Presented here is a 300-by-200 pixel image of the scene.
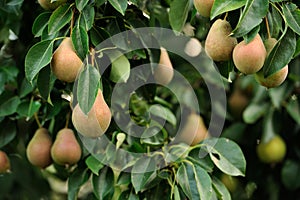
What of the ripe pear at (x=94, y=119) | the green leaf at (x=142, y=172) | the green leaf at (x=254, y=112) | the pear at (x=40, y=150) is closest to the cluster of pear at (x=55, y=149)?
the pear at (x=40, y=150)

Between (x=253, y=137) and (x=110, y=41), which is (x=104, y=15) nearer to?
(x=110, y=41)

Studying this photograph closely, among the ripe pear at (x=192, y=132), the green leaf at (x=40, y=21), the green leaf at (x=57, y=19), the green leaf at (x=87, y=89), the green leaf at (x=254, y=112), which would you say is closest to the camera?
the green leaf at (x=87, y=89)

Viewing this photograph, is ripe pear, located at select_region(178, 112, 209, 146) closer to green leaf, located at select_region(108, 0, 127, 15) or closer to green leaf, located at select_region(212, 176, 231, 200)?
green leaf, located at select_region(212, 176, 231, 200)

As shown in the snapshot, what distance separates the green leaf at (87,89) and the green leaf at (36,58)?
91 millimetres

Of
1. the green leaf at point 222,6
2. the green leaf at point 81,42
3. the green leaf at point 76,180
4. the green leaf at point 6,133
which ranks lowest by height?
the green leaf at point 76,180

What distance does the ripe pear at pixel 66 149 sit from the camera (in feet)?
4.37

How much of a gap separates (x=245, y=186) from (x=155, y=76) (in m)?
0.83

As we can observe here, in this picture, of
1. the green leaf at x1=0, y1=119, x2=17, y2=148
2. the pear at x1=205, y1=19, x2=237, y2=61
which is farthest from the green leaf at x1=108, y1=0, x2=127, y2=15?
the green leaf at x1=0, y1=119, x2=17, y2=148

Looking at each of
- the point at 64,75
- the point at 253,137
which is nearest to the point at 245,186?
the point at 253,137

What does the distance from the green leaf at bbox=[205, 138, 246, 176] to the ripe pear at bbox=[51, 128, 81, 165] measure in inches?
10.7

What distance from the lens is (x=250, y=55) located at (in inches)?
40.8

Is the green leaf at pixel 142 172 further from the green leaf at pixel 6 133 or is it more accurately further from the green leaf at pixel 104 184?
the green leaf at pixel 6 133

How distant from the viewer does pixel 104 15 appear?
1286 mm

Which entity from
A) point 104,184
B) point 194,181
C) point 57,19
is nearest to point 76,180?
point 104,184
